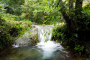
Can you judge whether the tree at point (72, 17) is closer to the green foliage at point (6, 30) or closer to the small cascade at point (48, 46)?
the small cascade at point (48, 46)

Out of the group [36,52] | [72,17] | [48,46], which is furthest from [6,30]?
[72,17]

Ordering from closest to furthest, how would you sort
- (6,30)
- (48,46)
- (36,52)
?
(6,30) → (36,52) → (48,46)

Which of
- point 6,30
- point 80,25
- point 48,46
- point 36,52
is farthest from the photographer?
point 48,46

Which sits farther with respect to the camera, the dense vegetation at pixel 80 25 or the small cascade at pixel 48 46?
the dense vegetation at pixel 80 25

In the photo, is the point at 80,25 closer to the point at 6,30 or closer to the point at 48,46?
the point at 48,46

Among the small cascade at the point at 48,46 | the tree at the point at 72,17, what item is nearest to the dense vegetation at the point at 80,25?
the tree at the point at 72,17

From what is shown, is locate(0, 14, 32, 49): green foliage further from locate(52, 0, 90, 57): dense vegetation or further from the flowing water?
locate(52, 0, 90, 57): dense vegetation

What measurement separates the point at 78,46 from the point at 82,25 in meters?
1.32

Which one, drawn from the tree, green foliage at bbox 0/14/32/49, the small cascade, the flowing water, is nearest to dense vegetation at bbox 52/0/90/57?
the tree

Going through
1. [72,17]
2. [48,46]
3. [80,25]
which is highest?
[72,17]

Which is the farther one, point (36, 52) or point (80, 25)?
point (36, 52)

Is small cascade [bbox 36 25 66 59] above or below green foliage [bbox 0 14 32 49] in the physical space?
below

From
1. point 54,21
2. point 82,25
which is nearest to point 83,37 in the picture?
point 82,25

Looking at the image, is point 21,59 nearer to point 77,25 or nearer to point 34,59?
point 34,59
